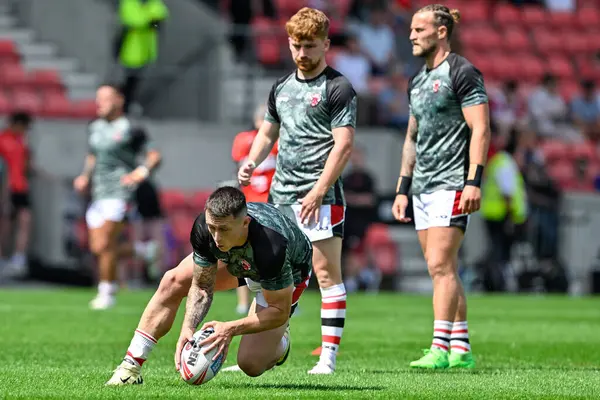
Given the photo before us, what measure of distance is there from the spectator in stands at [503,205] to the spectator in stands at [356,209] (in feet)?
5.93

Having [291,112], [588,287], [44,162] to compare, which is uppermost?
[291,112]

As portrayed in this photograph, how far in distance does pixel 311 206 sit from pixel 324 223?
25cm

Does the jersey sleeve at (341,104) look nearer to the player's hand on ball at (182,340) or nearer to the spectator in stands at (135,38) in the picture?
the player's hand on ball at (182,340)

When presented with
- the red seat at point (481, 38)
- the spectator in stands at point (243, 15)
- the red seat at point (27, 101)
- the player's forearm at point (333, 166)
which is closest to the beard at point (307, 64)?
the player's forearm at point (333, 166)

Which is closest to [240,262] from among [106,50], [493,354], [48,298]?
[493,354]

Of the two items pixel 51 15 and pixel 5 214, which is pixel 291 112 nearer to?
pixel 5 214

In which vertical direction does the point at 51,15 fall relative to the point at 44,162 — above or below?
above

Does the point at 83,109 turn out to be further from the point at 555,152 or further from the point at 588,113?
the point at 588,113

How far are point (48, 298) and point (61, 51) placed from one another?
8.37 metres

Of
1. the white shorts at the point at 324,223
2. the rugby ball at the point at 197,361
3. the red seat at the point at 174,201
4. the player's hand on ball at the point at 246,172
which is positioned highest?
the player's hand on ball at the point at 246,172

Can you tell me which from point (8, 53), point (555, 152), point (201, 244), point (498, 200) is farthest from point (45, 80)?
point (201, 244)

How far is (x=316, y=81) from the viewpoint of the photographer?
9.03 metres

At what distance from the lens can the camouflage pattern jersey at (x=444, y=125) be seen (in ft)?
30.3

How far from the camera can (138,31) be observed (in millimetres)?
22734
